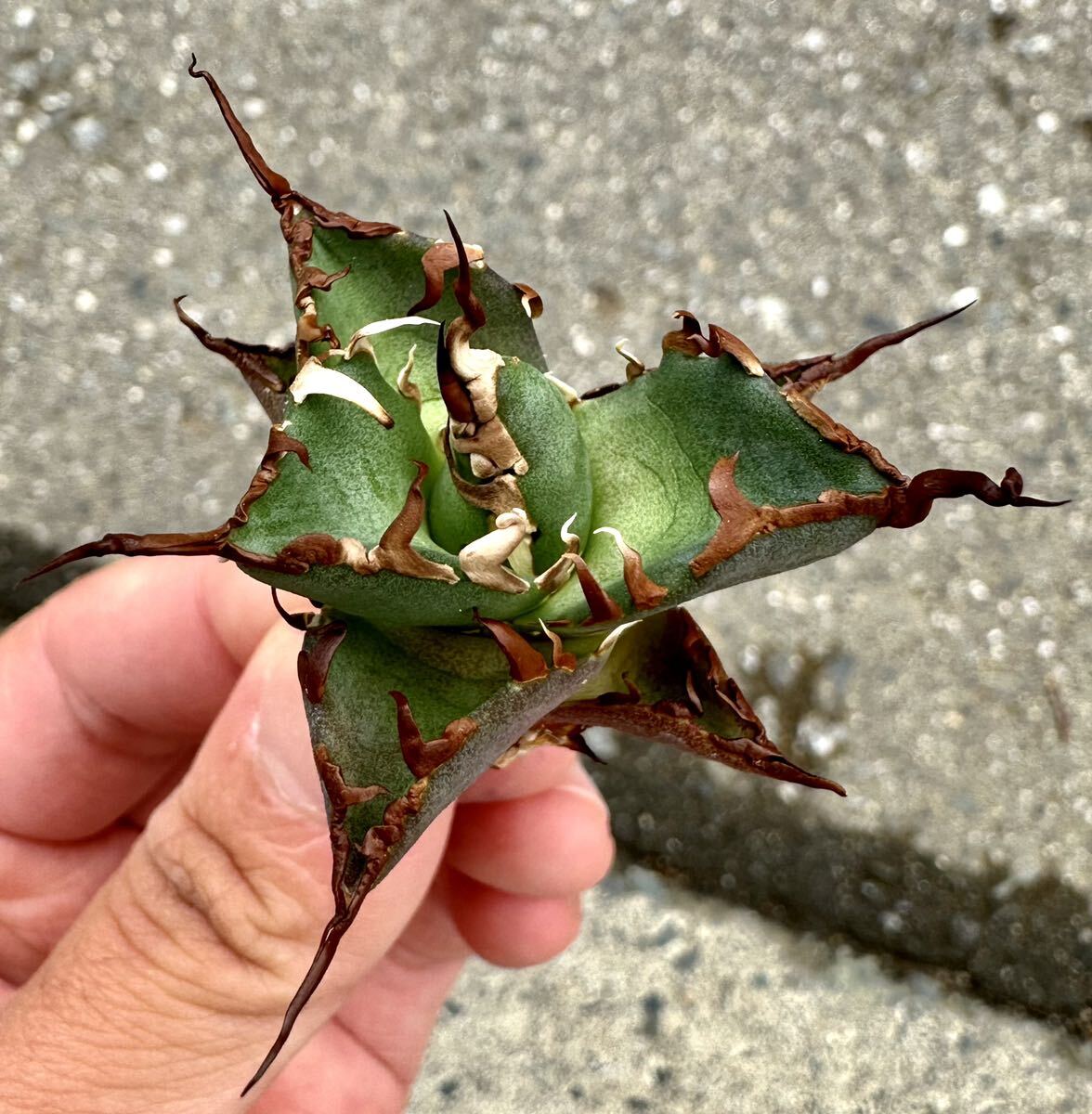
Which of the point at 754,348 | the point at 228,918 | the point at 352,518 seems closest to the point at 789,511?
the point at 352,518

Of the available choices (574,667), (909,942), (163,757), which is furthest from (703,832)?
(574,667)

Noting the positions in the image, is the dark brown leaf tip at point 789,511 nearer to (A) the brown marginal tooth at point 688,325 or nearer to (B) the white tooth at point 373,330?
(A) the brown marginal tooth at point 688,325

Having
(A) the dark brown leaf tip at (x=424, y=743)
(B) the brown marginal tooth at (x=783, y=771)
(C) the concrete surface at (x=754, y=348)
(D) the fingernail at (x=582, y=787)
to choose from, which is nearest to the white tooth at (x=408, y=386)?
(A) the dark brown leaf tip at (x=424, y=743)

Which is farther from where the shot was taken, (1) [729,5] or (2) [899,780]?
(1) [729,5]

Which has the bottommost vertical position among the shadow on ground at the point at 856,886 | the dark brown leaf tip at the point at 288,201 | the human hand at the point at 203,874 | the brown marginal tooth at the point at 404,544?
the shadow on ground at the point at 856,886

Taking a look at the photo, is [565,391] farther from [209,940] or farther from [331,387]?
[209,940]

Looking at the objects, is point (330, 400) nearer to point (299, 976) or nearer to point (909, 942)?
point (299, 976)

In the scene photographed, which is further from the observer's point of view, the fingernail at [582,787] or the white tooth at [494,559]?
the fingernail at [582,787]
